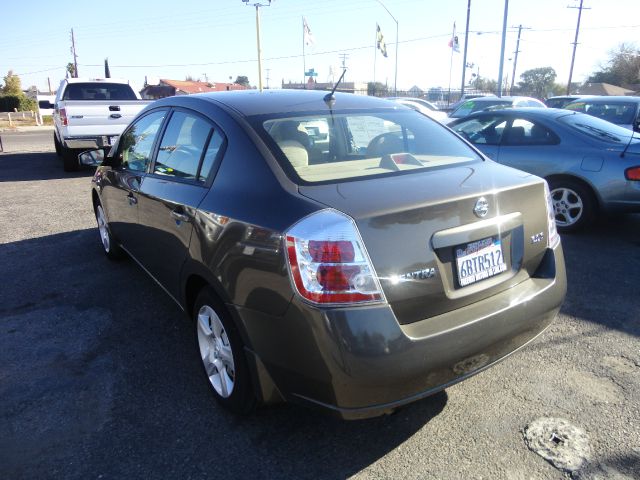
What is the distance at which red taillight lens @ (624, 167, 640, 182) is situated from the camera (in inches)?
210

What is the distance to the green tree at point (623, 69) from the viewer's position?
63.4m

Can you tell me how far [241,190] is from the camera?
2.43 metres

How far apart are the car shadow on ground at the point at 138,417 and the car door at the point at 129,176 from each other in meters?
0.74

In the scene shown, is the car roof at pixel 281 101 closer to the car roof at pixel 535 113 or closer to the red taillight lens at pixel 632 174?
the red taillight lens at pixel 632 174

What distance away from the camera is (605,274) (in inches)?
181

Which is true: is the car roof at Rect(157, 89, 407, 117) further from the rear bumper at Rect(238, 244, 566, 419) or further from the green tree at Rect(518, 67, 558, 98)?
the green tree at Rect(518, 67, 558, 98)

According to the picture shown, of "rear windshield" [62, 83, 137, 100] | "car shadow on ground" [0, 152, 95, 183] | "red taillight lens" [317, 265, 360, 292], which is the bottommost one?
"car shadow on ground" [0, 152, 95, 183]

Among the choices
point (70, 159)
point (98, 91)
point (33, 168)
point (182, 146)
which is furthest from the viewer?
point (33, 168)

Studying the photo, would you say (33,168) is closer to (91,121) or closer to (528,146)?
(91,121)

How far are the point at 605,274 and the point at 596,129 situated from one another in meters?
2.32

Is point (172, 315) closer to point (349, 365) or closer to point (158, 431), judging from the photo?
point (158, 431)

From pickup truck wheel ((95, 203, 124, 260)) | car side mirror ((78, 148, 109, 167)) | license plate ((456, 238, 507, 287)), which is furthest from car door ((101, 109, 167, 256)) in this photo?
license plate ((456, 238, 507, 287))

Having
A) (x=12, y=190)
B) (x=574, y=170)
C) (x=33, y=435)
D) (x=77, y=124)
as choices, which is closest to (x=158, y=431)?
(x=33, y=435)

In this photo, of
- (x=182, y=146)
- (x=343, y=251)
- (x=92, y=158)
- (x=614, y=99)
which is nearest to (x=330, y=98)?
(x=182, y=146)
